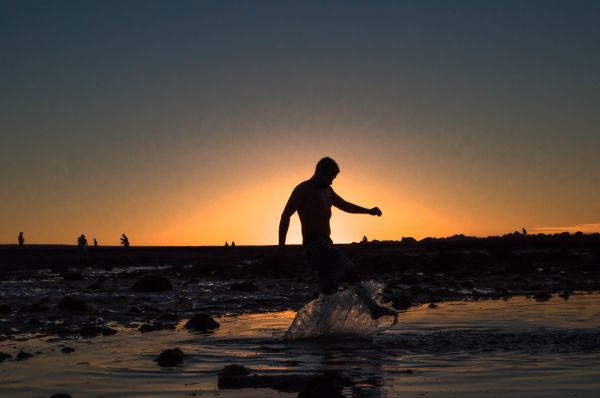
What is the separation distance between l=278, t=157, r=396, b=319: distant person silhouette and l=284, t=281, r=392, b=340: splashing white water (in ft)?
0.66

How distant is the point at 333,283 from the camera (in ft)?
36.2

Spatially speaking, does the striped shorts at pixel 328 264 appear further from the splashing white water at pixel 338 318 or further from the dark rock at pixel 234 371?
the dark rock at pixel 234 371

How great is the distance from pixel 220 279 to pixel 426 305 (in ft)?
41.0

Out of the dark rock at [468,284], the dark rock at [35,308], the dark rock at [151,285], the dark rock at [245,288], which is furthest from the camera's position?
the dark rock at [468,284]

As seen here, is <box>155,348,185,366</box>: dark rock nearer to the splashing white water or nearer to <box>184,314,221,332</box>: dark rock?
the splashing white water

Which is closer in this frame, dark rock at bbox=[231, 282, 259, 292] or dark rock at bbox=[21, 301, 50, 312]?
dark rock at bbox=[21, 301, 50, 312]

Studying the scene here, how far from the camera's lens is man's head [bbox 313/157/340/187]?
11.1 m

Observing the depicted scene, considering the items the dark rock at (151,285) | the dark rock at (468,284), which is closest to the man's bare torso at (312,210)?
the dark rock at (151,285)

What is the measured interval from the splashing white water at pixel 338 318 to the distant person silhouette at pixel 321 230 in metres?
0.20

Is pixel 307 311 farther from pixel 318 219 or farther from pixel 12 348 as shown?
pixel 12 348

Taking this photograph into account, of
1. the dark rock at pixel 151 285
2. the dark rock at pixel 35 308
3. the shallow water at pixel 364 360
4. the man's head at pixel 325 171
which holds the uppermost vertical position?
the man's head at pixel 325 171

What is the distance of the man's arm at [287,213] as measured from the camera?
11.1m

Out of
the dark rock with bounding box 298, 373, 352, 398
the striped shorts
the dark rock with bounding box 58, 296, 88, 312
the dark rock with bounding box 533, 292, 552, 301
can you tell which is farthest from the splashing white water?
the dark rock with bounding box 533, 292, 552, 301

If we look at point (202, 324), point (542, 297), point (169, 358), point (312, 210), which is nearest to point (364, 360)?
point (169, 358)
